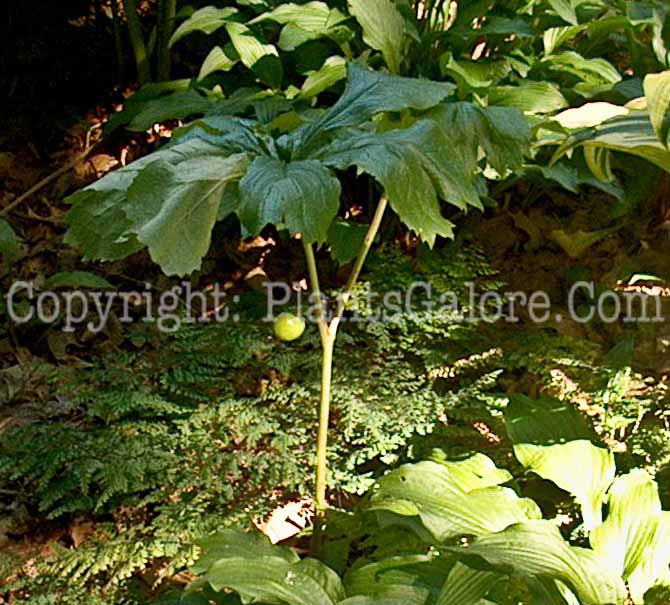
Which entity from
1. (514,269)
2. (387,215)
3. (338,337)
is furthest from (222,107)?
(514,269)

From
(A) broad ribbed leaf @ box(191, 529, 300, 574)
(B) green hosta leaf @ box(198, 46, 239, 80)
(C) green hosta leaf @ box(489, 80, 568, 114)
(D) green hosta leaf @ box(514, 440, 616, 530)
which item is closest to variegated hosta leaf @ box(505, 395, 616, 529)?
(D) green hosta leaf @ box(514, 440, 616, 530)

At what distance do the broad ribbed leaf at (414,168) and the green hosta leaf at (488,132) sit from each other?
0.14 meters

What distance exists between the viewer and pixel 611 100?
2.04 metres

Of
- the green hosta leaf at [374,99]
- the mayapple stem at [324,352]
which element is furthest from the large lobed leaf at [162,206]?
the mayapple stem at [324,352]

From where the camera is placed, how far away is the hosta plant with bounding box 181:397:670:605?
3.47 feet

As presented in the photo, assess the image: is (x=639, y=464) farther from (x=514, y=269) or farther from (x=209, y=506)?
(x=514, y=269)

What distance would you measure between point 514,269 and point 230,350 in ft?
3.29

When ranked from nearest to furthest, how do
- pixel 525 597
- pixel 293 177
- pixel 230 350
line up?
1. pixel 293 177
2. pixel 525 597
3. pixel 230 350

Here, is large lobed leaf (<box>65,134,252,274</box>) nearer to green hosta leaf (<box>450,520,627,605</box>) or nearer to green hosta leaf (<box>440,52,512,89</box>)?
green hosta leaf (<box>450,520,627,605</box>)

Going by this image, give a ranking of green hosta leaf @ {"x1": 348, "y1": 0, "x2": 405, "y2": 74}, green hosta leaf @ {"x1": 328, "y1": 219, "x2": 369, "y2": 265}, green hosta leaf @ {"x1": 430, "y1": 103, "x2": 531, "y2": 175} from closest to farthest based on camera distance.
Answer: green hosta leaf @ {"x1": 430, "y1": 103, "x2": 531, "y2": 175} < green hosta leaf @ {"x1": 328, "y1": 219, "x2": 369, "y2": 265} < green hosta leaf @ {"x1": 348, "y1": 0, "x2": 405, "y2": 74}

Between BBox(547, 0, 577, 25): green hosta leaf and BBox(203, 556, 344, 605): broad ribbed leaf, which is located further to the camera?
BBox(547, 0, 577, 25): green hosta leaf

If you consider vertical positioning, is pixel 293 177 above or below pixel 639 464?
above

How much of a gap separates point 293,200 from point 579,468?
720 mm

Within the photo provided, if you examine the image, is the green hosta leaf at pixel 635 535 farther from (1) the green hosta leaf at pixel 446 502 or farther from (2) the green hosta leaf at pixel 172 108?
(2) the green hosta leaf at pixel 172 108
